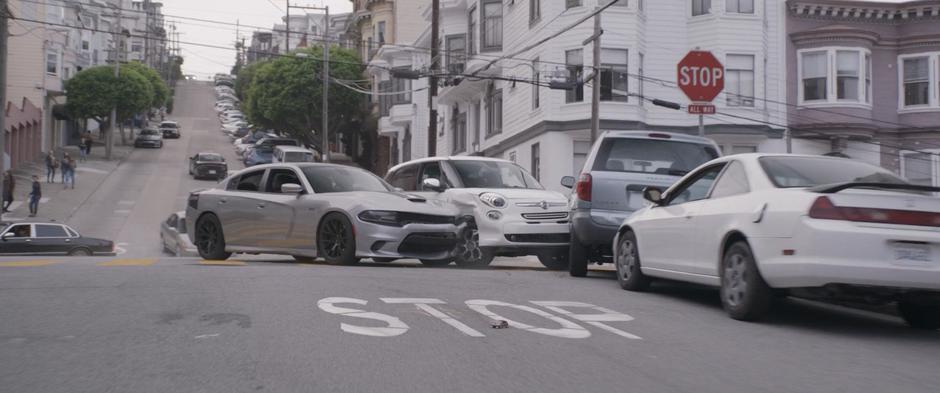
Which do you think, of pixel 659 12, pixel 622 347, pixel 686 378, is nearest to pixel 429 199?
pixel 622 347

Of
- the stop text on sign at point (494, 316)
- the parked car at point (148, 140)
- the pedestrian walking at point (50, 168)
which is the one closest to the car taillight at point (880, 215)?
the stop text on sign at point (494, 316)

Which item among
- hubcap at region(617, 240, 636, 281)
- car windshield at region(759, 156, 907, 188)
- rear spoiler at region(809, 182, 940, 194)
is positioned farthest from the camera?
hubcap at region(617, 240, 636, 281)

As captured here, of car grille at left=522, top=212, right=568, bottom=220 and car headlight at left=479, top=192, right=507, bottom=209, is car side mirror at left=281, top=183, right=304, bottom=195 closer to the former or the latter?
car headlight at left=479, top=192, right=507, bottom=209

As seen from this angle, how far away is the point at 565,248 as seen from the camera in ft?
48.5

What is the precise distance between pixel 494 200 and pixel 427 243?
1.39 meters

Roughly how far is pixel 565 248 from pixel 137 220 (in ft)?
94.0

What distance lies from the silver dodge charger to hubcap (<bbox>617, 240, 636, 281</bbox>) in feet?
10.6

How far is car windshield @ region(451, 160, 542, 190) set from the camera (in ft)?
51.6

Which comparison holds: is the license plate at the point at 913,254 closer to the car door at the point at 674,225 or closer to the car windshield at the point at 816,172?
the car windshield at the point at 816,172

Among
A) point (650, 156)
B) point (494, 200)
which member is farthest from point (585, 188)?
point (494, 200)

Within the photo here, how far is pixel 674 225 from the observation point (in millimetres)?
10156

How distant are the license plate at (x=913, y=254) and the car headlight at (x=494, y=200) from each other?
744 cm

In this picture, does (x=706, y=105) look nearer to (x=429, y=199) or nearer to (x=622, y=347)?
(x=429, y=199)

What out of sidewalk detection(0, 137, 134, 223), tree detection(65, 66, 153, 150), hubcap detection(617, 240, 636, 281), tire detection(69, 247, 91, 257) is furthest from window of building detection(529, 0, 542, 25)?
tree detection(65, 66, 153, 150)
